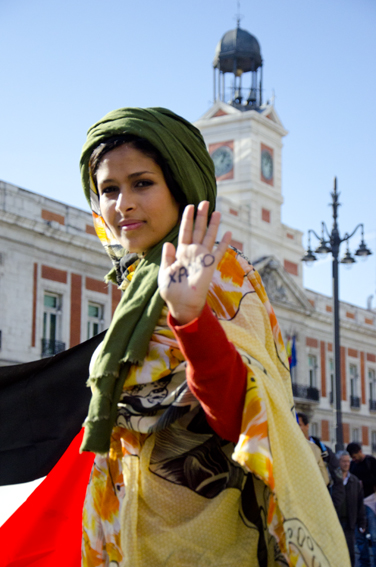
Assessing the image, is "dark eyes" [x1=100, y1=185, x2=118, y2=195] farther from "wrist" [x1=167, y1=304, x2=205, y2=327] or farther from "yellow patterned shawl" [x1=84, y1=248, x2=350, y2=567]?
"wrist" [x1=167, y1=304, x2=205, y2=327]

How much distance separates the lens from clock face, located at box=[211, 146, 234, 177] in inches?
1296

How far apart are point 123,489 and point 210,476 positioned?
0.19 meters

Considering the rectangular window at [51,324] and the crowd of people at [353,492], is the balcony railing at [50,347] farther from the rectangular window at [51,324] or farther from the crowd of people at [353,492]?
the crowd of people at [353,492]

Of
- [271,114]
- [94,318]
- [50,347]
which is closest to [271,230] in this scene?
[271,114]

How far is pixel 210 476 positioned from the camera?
5.50 ft

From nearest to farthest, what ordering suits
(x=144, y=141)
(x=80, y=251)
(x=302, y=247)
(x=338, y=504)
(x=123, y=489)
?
(x=123, y=489) < (x=144, y=141) < (x=338, y=504) < (x=80, y=251) < (x=302, y=247)

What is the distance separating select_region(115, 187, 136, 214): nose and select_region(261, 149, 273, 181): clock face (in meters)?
31.8

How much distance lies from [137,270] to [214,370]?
45cm

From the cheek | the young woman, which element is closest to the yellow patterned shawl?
the young woman

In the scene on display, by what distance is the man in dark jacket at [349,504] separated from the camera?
7.72 meters

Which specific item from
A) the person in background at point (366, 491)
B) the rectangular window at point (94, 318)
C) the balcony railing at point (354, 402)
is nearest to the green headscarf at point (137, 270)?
the person in background at point (366, 491)

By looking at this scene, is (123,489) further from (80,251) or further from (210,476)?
(80,251)

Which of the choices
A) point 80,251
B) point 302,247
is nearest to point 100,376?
point 80,251

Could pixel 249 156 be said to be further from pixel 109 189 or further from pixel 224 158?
pixel 109 189
